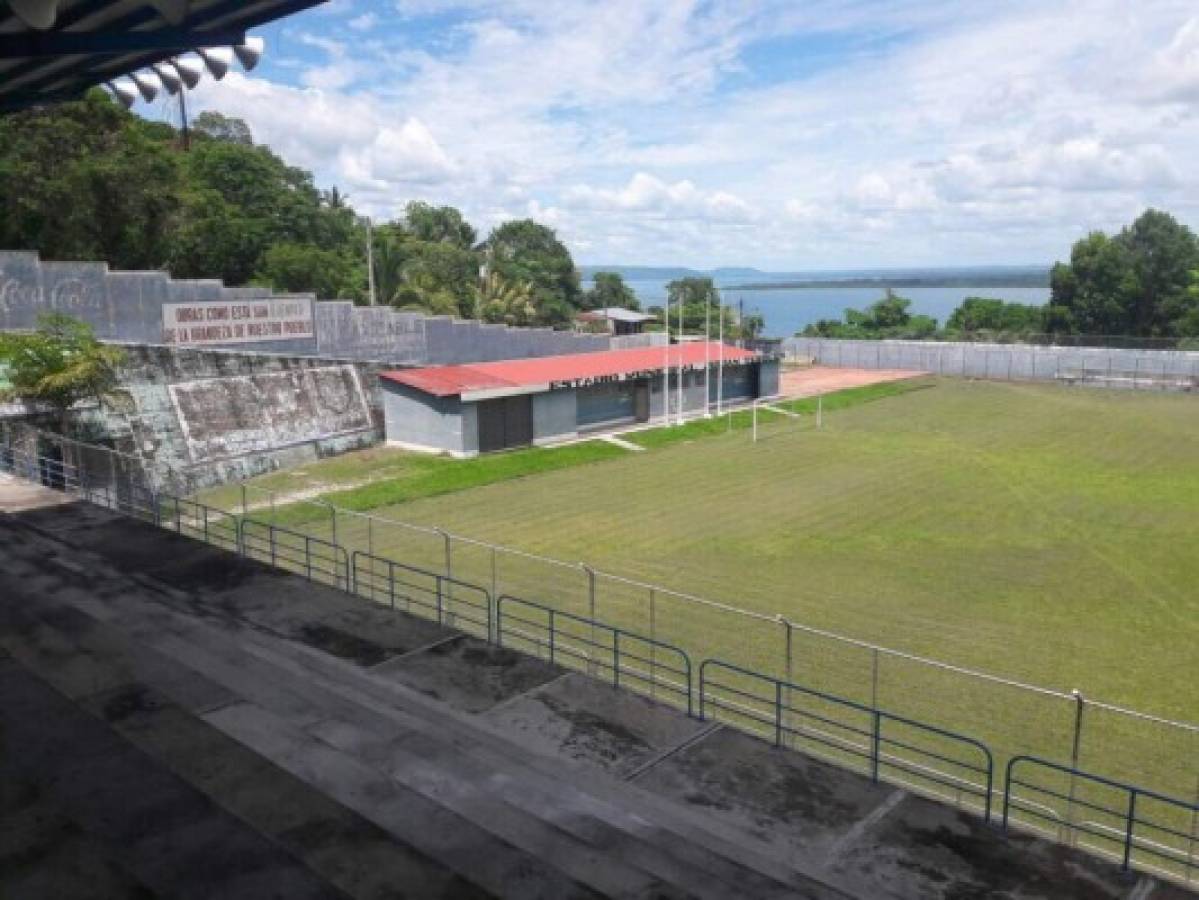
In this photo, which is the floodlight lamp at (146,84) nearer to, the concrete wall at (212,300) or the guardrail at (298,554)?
the guardrail at (298,554)

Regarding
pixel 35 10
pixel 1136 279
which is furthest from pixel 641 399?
pixel 1136 279

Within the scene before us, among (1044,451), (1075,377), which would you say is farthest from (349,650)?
(1075,377)

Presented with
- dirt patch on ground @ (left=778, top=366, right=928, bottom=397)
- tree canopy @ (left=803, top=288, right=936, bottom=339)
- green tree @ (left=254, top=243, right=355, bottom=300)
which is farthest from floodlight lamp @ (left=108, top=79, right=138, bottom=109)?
tree canopy @ (left=803, top=288, right=936, bottom=339)

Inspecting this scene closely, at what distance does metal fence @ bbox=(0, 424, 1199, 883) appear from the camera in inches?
527

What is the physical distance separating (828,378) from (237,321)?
43378mm

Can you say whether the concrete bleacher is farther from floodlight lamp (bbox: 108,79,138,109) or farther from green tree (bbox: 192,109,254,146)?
green tree (bbox: 192,109,254,146)

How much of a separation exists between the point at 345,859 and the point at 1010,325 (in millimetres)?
103422

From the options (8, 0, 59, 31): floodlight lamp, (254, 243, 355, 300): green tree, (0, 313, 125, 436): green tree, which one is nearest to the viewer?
(8, 0, 59, 31): floodlight lamp

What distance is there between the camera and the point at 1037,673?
60.3ft

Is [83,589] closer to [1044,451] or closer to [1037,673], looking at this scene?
Result: [1037,673]

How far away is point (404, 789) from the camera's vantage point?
11859 millimetres

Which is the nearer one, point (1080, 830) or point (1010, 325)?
point (1080, 830)

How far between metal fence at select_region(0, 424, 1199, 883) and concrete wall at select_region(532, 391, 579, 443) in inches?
582

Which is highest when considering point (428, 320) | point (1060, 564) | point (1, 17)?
point (1, 17)
